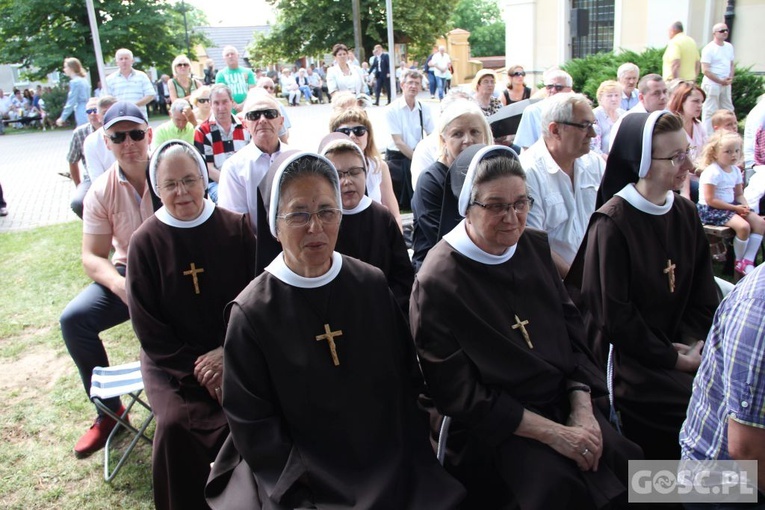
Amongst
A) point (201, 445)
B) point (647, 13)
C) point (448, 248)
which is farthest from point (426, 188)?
point (647, 13)

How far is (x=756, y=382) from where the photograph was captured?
1763 millimetres

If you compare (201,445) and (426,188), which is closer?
(201,445)

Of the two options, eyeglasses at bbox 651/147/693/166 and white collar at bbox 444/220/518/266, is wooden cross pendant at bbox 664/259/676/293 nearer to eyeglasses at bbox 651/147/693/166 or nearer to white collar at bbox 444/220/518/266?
eyeglasses at bbox 651/147/693/166

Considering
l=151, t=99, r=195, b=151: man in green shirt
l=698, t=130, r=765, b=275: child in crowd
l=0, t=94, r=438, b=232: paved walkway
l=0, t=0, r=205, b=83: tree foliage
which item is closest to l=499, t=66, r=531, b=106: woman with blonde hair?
l=0, t=94, r=438, b=232: paved walkway

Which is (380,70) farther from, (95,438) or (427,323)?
(427,323)

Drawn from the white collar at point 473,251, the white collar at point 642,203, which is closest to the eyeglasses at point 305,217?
the white collar at point 473,251

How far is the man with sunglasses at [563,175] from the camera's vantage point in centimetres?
392

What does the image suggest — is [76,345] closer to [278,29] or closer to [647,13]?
[647,13]

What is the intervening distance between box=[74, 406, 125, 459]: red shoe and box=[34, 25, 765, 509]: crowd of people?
13mm

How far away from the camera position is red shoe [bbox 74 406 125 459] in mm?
3875

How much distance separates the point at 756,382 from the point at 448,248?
53.1 inches

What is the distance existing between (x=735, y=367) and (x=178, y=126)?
21.4ft

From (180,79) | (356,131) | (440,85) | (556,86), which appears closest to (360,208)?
(356,131)

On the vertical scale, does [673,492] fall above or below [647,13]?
below
